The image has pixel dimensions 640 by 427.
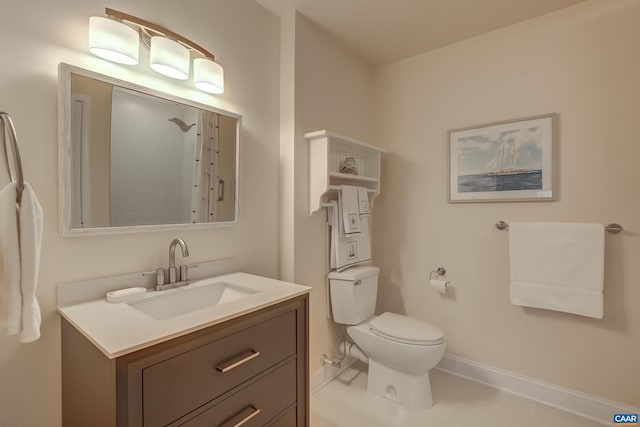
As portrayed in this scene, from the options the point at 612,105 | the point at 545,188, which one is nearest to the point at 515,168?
the point at 545,188

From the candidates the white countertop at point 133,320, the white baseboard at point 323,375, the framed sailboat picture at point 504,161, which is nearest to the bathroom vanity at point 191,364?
the white countertop at point 133,320

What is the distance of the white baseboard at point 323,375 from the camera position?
203cm

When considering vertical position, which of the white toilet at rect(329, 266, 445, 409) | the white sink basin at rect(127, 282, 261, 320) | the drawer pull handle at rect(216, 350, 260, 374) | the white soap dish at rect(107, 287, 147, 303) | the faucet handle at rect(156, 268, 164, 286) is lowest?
the white toilet at rect(329, 266, 445, 409)

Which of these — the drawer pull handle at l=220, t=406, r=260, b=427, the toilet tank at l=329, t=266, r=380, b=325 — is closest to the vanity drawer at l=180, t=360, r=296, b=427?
the drawer pull handle at l=220, t=406, r=260, b=427

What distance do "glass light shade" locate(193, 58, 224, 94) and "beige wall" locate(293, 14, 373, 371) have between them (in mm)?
524

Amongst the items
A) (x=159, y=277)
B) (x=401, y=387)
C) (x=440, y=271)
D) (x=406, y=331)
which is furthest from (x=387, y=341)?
(x=159, y=277)

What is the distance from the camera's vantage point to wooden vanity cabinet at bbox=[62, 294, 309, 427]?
0.82 meters

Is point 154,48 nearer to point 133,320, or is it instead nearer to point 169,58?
point 169,58

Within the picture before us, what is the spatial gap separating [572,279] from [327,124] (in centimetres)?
177

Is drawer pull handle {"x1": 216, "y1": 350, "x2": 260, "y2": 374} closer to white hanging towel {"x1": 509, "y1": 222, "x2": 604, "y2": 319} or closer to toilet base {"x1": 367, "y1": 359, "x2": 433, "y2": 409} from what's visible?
toilet base {"x1": 367, "y1": 359, "x2": 433, "y2": 409}

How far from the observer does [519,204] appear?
6.60 feet

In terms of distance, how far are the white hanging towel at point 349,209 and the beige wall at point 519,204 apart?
0.53 m

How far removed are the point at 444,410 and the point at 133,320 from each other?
70.7 inches

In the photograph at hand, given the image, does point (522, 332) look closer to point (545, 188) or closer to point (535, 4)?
point (545, 188)
